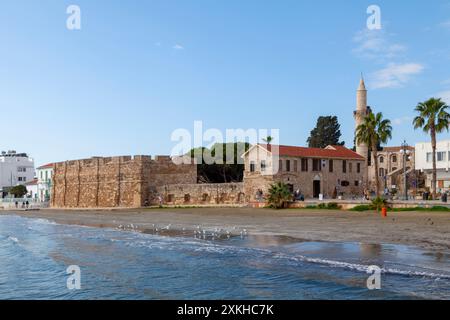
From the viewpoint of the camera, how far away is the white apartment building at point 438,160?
48.6m

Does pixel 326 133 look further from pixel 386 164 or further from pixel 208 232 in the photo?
pixel 208 232

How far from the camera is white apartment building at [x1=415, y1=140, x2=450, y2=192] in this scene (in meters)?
48.6

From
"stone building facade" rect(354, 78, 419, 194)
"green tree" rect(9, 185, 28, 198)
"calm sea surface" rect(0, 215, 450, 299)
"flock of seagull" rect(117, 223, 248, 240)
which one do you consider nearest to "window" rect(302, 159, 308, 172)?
"stone building facade" rect(354, 78, 419, 194)

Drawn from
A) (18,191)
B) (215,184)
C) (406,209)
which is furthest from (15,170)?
(406,209)

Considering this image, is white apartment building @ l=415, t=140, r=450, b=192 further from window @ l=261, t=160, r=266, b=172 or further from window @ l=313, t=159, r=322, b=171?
window @ l=261, t=160, r=266, b=172

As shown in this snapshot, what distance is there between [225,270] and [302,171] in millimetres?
30409

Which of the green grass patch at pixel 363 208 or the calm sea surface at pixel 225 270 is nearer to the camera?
the calm sea surface at pixel 225 270

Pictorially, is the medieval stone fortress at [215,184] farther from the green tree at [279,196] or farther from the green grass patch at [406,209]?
the green grass patch at [406,209]

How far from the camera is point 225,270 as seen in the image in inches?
563

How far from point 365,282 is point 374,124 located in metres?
26.9

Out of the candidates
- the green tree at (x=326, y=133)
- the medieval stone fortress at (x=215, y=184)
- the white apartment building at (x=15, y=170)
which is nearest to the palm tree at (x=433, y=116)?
the medieval stone fortress at (x=215, y=184)

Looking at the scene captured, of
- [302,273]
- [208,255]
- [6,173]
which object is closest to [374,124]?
[208,255]

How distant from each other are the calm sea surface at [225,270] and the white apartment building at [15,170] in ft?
298
